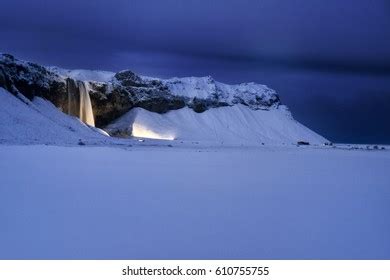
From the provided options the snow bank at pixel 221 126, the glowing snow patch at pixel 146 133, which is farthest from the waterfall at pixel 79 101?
the glowing snow patch at pixel 146 133

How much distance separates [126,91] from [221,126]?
21503mm

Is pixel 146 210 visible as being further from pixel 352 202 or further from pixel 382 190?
pixel 382 190

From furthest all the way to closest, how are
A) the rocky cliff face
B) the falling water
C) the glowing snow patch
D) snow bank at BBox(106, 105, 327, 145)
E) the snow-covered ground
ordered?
snow bank at BBox(106, 105, 327, 145), the glowing snow patch, the falling water, the rocky cliff face, the snow-covered ground

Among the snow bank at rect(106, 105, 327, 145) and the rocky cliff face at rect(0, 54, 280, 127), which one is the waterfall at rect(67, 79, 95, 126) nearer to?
the rocky cliff face at rect(0, 54, 280, 127)

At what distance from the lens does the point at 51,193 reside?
19.9 feet

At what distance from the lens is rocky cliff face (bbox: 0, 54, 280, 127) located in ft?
148

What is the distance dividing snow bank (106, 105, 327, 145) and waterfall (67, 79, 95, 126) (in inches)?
344

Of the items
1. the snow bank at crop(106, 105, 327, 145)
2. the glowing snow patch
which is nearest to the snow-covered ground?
the snow bank at crop(106, 105, 327, 145)

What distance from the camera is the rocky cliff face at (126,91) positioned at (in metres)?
45.0

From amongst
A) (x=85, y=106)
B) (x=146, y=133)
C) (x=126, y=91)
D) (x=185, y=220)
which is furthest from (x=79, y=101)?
(x=185, y=220)

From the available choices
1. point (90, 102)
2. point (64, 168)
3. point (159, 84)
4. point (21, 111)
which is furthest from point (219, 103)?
point (64, 168)

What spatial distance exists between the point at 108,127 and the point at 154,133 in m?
7.73

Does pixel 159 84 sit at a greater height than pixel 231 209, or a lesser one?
greater

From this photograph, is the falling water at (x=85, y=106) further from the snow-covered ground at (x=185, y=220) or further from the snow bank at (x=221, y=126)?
the snow-covered ground at (x=185, y=220)
